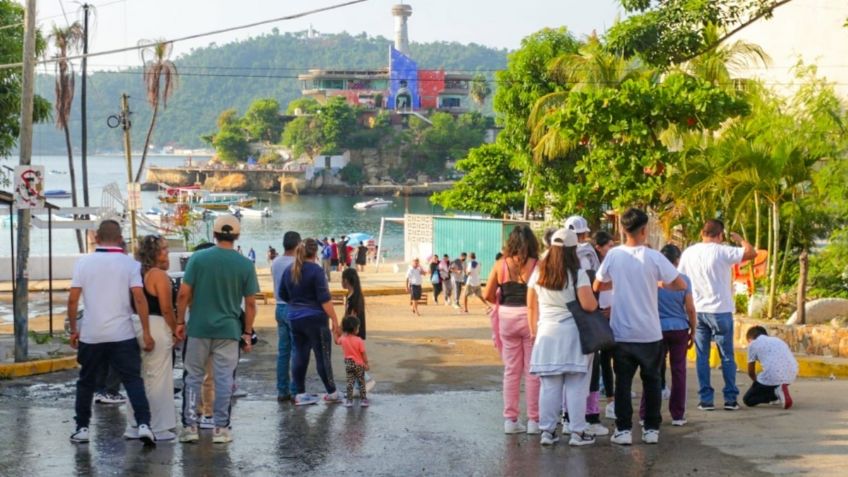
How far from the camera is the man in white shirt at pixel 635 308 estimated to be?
930 cm

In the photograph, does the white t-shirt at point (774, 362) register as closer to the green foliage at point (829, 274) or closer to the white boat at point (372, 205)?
the green foliage at point (829, 274)

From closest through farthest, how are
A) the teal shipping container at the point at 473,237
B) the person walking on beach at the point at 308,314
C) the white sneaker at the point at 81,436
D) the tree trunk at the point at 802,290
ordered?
the white sneaker at the point at 81,436, the person walking on beach at the point at 308,314, the tree trunk at the point at 802,290, the teal shipping container at the point at 473,237

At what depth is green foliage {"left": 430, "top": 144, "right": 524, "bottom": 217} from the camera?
4700 cm

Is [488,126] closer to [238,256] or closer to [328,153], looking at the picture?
[328,153]

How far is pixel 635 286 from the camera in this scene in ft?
30.6

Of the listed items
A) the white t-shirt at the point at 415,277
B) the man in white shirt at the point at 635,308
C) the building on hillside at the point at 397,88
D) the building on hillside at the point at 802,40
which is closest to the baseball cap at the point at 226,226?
the man in white shirt at the point at 635,308

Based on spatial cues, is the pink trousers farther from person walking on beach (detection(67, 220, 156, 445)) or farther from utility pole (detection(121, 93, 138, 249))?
utility pole (detection(121, 93, 138, 249))

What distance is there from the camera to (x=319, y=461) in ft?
29.3

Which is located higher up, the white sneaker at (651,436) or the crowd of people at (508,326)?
the crowd of people at (508,326)

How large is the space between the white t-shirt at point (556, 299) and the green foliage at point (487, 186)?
3759cm

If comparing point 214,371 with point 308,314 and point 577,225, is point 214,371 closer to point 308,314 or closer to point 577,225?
point 308,314

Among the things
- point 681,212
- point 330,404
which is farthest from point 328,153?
point 330,404

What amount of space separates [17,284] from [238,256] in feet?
23.4

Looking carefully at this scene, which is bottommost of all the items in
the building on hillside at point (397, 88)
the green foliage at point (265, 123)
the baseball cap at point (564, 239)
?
the baseball cap at point (564, 239)
